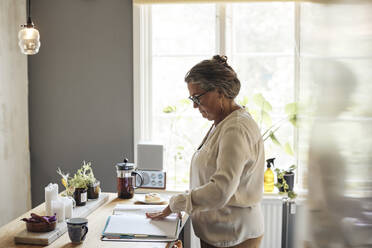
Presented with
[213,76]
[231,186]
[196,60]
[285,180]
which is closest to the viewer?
[231,186]

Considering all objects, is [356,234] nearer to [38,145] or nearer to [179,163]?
[179,163]

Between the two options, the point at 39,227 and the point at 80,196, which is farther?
the point at 80,196

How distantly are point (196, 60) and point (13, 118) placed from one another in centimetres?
154

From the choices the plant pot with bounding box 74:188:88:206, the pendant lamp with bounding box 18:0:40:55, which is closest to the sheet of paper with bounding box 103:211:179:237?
the plant pot with bounding box 74:188:88:206

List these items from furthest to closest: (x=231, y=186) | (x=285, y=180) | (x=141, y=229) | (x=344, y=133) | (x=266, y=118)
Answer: (x=266, y=118), (x=285, y=180), (x=141, y=229), (x=231, y=186), (x=344, y=133)

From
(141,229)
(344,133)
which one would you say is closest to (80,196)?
(141,229)

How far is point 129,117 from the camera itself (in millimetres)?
3260

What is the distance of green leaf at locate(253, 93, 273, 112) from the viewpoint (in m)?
3.03

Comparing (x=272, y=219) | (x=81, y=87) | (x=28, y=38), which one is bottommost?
(x=272, y=219)

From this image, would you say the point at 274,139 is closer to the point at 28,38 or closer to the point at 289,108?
the point at 289,108

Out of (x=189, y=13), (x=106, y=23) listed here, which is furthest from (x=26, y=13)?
(x=189, y=13)

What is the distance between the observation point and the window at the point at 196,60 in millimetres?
3166

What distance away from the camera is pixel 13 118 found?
3135 millimetres

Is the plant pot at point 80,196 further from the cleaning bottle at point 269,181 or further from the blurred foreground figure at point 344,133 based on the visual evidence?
the blurred foreground figure at point 344,133
